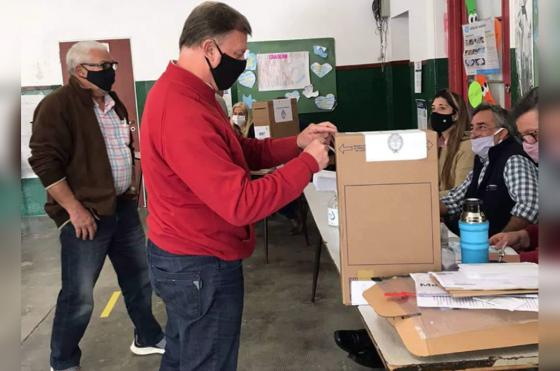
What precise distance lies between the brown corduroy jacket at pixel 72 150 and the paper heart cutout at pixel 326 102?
4.61 metres

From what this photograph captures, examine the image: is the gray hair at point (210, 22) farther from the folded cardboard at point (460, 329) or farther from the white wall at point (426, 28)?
the white wall at point (426, 28)

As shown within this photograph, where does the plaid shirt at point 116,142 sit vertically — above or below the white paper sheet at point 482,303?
above

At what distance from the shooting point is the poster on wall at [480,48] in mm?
4184

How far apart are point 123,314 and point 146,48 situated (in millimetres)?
3951

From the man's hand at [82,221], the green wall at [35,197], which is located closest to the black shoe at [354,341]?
the man's hand at [82,221]

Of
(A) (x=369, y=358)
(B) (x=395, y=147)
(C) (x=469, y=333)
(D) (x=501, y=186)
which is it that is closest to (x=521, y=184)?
(D) (x=501, y=186)

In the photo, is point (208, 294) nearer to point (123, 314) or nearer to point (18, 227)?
point (18, 227)

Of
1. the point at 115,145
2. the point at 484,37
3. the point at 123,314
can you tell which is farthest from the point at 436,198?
the point at 484,37

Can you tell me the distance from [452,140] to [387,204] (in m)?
2.06

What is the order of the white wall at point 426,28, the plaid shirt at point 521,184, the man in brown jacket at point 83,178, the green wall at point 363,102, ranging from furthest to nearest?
the green wall at point 363,102 < the white wall at point 426,28 < the man in brown jacket at point 83,178 < the plaid shirt at point 521,184

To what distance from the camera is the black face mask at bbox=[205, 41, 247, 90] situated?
174 cm

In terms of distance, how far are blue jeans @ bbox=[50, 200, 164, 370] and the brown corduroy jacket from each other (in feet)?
0.41

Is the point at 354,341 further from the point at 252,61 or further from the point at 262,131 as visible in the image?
the point at 252,61

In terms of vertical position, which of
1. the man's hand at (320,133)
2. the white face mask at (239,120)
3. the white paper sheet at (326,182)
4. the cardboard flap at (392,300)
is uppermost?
the white face mask at (239,120)
